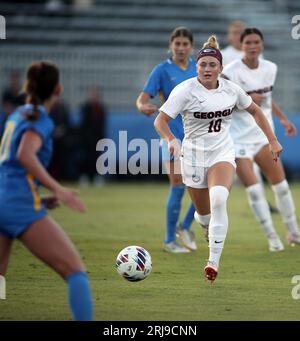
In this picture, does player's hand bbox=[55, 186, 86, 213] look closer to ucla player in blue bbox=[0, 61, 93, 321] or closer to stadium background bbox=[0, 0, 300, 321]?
ucla player in blue bbox=[0, 61, 93, 321]

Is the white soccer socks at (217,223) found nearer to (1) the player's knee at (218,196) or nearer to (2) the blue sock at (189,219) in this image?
(1) the player's knee at (218,196)

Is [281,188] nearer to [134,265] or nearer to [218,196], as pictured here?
[218,196]

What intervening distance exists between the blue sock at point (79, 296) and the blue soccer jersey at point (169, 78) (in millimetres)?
5140

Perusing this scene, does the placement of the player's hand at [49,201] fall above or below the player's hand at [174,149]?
below

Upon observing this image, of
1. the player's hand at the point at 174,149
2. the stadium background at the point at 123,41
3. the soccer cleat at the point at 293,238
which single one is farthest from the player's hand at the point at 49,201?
the stadium background at the point at 123,41

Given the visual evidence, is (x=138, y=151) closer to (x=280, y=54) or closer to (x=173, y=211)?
(x=280, y=54)

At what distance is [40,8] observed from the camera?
2545cm

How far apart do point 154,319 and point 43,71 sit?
2.21 metres

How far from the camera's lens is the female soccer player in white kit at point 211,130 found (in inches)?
350

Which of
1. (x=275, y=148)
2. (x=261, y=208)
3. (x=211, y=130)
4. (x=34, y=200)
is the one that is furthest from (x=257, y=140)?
(x=34, y=200)

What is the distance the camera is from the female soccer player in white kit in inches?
350

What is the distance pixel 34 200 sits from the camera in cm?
654

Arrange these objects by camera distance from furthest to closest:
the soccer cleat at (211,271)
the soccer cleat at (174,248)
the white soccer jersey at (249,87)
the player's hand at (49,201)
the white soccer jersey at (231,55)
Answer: the white soccer jersey at (231,55), the white soccer jersey at (249,87), the soccer cleat at (174,248), the soccer cleat at (211,271), the player's hand at (49,201)

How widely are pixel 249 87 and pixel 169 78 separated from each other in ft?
3.40
